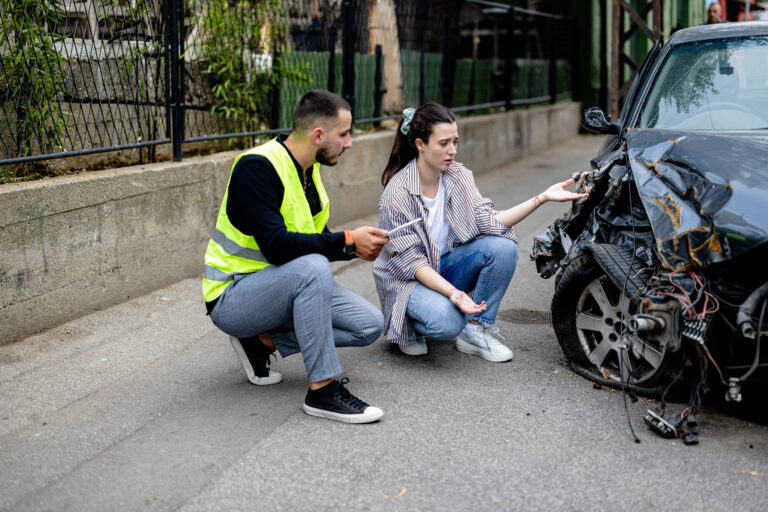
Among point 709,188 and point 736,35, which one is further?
point 736,35

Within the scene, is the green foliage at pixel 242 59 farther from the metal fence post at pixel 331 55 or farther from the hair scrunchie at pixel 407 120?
the hair scrunchie at pixel 407 120

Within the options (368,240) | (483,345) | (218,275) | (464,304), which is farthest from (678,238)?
(218,275)

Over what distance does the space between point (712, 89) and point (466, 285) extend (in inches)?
71.7

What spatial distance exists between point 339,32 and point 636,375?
5927mm

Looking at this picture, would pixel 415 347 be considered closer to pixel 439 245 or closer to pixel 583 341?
pixel 439 245

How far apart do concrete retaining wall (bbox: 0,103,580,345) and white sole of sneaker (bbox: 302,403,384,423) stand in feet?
6.73

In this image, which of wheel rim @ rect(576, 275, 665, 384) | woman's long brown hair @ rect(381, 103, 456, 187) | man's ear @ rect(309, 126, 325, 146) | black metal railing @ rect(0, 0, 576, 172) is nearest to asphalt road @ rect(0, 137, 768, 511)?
wheel rim @ rect(576, 275, 665, 384)

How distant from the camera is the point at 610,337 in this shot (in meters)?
4.19

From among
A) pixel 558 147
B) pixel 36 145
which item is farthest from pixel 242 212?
pixel 558 147

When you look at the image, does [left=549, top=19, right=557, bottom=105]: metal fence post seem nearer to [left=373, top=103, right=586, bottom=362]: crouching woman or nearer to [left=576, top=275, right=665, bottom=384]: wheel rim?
[left=373, top=103, right=586, bottom=362]: crouching woman

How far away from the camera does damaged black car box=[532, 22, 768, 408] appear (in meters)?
3.51

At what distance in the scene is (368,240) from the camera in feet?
12.7

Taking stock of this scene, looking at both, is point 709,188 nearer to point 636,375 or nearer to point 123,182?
point 636,375

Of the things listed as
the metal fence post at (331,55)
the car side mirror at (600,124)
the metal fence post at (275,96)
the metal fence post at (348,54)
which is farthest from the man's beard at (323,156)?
the metal fence post at (331,55)
